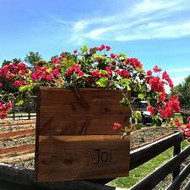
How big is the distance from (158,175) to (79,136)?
174cm

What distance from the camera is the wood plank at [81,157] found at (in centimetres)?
208

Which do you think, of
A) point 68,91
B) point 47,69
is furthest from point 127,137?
point 47,69

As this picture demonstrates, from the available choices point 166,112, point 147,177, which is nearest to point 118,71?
point 166,112

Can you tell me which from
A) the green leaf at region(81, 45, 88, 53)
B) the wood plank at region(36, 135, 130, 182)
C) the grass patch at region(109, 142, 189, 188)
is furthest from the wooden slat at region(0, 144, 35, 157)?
the wood plank at region(36, 135, 130, 182)

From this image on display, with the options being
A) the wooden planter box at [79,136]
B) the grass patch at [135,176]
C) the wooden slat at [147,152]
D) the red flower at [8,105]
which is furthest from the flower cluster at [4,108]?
the grass patch at [135,176]

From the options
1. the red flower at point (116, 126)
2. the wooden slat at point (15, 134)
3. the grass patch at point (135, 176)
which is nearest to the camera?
the red flower at point (116, 126)

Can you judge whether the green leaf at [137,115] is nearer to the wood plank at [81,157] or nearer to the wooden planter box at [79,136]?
the wooden planter box at [79,136]

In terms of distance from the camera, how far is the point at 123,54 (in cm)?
273

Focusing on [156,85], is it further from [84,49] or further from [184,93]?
[184,93]

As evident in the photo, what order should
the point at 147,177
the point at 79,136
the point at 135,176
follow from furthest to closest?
the point at 135,176
the point at 147,177
the point at 79,136

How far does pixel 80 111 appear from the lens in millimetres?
2197

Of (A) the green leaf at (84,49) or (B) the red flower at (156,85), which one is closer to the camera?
(B) the red flower at (156,85)

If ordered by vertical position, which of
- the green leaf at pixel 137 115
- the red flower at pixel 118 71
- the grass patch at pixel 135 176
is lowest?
the grass patch at pixel 135 176

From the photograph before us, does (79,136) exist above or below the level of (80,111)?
below
